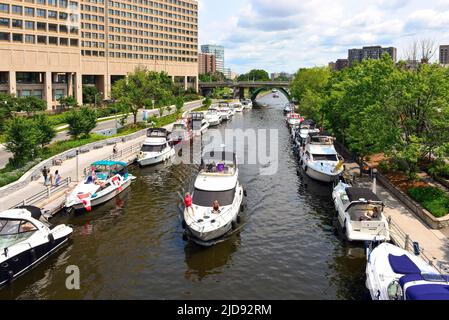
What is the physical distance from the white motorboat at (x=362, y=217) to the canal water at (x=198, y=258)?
1.22 m

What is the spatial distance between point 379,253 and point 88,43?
439 ft

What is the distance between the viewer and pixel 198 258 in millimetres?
26312

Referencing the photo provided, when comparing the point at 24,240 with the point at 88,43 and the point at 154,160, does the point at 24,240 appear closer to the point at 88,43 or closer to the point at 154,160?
the point at 154,160

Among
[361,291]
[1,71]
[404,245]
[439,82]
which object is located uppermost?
[1,71]

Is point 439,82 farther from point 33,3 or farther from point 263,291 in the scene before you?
point 33,3

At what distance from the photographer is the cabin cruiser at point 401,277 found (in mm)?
17297

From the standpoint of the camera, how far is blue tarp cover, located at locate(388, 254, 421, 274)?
66.6ft

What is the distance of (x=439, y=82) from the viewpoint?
3578 cm

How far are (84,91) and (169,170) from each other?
3070 inches

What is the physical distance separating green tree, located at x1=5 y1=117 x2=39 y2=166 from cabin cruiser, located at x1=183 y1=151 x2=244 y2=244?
18.1 metres

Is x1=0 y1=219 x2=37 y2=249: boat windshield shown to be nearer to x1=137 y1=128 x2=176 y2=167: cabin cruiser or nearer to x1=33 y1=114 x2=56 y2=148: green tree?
x1=33 y1=114 x2=56 y2=148: green tree

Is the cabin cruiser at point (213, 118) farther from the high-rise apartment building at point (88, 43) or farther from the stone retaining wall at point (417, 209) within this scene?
the stone retaining wall at point (417, 209)

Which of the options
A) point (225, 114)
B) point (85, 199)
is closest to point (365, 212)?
point (85, 199)

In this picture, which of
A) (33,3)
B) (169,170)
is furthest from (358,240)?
(33,3)
